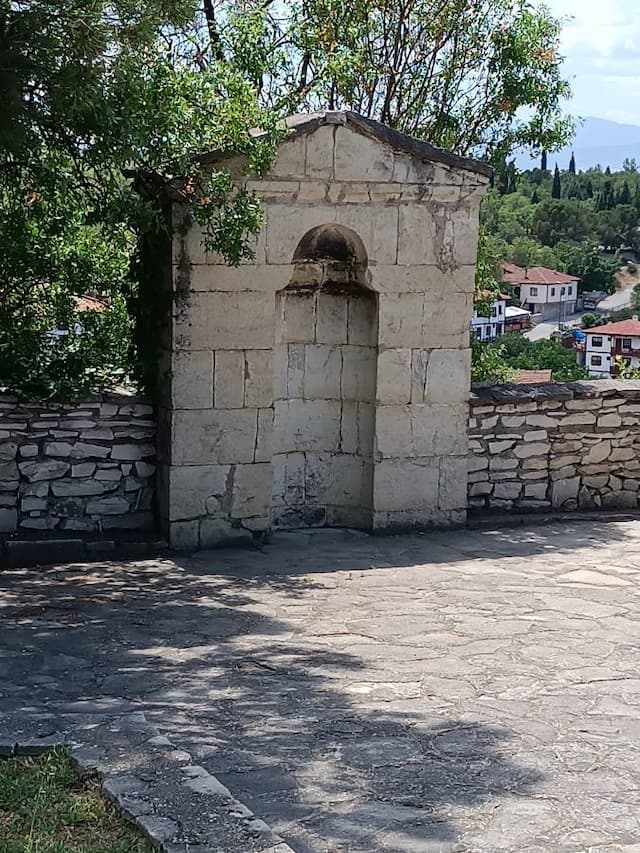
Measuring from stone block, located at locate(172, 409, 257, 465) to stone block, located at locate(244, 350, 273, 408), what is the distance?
0.32ft

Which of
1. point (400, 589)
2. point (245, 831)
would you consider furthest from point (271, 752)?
point (400, 589)

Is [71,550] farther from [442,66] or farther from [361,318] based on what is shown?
[442,66]

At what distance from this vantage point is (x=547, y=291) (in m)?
55.8

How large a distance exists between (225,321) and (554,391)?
316cm

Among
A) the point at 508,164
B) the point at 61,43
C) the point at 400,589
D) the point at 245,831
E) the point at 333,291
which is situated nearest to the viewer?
the point at 245,831

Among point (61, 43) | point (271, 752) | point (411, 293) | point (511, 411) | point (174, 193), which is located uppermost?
point (61, 43)

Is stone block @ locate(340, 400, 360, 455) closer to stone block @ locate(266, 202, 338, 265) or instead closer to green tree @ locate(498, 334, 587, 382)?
stone block @ locate(266, 202, 338, 265)

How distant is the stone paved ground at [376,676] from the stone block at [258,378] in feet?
4.03

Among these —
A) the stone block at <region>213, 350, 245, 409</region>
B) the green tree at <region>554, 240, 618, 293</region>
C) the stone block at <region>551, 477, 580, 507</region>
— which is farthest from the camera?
the green tree at <region>554, 240, 618, 293</region>

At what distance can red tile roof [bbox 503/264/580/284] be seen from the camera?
53.1 meters

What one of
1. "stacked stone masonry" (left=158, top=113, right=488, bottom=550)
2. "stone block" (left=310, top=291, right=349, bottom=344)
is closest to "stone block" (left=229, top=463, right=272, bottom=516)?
"stacked stone masonry" (left=158, top=113, right=488, bottom=550)

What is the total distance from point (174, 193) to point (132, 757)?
206 inches

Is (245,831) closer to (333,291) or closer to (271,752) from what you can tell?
(271,752)

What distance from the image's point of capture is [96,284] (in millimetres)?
10156
